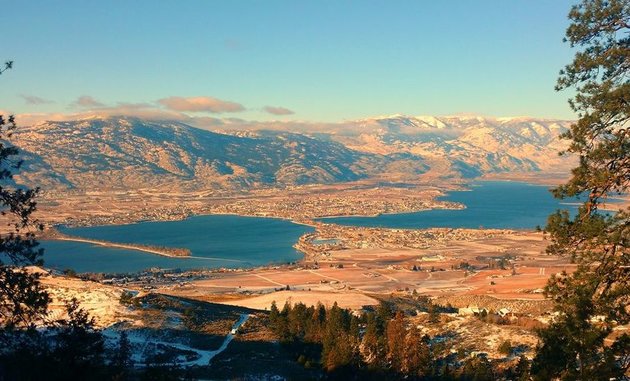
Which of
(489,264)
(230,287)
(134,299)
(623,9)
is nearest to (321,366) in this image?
(134,299)

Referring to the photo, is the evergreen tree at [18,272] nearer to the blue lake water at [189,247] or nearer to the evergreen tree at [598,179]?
the evergreen tree at [598,179]

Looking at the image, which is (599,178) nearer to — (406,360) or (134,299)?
(406,360)

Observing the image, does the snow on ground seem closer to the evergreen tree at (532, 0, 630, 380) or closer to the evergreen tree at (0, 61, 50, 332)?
the evergreen tree at (0, 61, 50, 332)

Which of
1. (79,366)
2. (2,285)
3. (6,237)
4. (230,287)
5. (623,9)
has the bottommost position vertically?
(230,287)

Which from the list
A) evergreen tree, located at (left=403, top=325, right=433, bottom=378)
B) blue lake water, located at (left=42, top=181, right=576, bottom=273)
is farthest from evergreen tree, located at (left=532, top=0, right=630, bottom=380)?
blue lake water, located at (left=42, top=181, right=576, bottom=273)

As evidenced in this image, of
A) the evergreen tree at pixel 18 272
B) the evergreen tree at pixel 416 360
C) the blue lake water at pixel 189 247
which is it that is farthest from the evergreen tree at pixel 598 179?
the blue lake water at pixel 189 247

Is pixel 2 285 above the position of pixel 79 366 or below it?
above

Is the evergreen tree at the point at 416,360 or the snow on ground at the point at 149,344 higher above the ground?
the evergreen tree at the point at 416,360

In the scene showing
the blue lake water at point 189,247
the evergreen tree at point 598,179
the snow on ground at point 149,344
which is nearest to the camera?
the evergreen tree at point 598,179

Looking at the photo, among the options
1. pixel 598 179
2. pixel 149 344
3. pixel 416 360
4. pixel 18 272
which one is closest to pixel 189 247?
pixel 149 344
